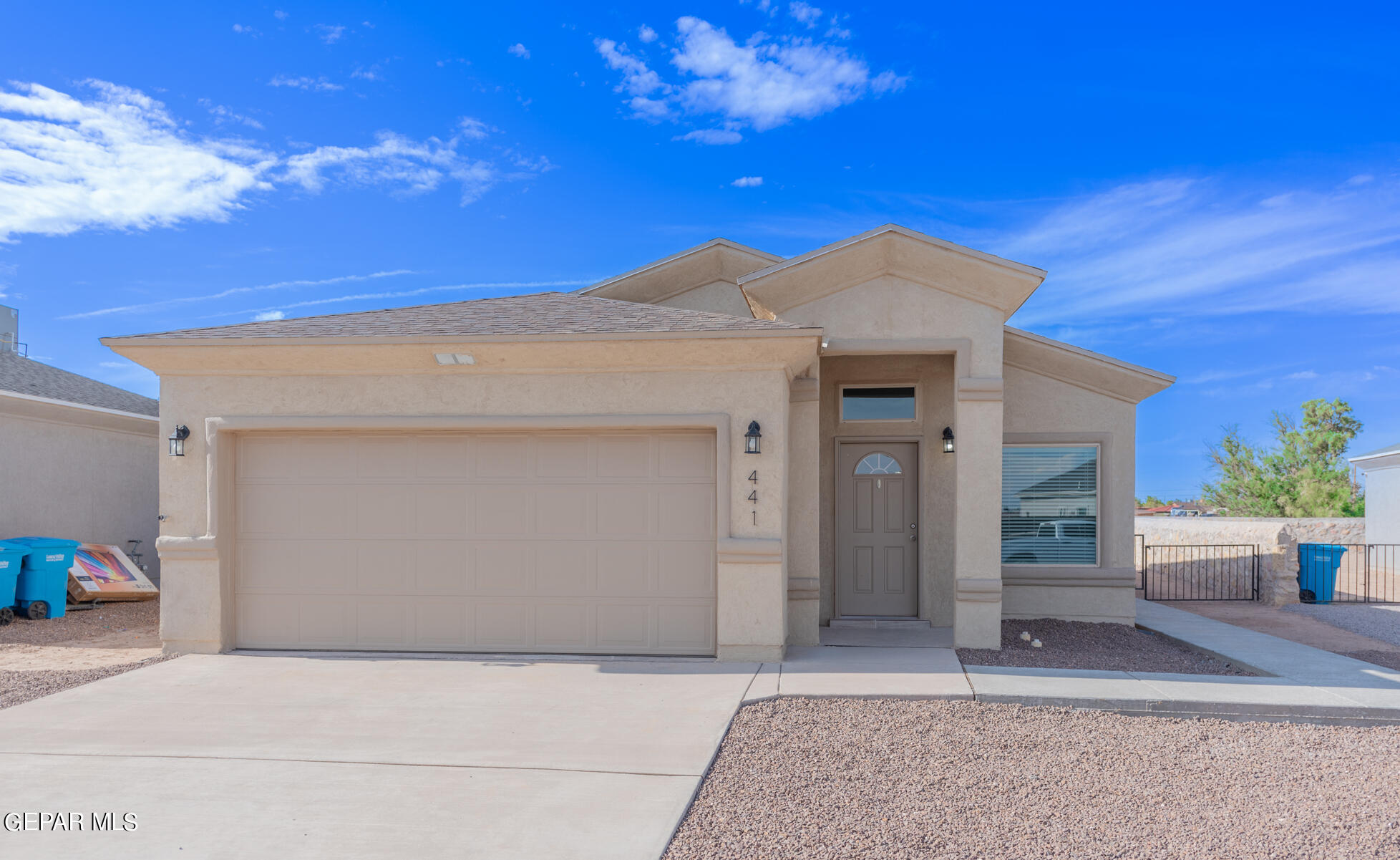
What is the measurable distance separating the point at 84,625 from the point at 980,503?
36.3 ft

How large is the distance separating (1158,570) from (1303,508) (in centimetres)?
1614

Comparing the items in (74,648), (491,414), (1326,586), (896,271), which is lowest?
(1326,586)

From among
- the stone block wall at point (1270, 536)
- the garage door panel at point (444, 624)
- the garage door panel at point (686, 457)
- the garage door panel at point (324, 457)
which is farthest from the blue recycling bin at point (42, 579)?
the stone block wall at point (1270, 536)

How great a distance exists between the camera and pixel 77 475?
46.1 ft

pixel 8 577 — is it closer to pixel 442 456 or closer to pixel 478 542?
pixel 442 456

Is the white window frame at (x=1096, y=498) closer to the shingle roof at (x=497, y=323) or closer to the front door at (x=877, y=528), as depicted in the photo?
the front door at (x=877, y=528)

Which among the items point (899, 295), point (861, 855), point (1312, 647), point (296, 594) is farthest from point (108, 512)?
point (1312, 647)

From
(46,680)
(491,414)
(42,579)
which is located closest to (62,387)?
(42,579)

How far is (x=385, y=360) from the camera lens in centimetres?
861

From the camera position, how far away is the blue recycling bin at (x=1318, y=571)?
15125mm

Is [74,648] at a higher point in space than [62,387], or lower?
lower

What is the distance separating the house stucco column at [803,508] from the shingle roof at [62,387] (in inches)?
456

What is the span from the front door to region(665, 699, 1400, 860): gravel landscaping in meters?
3.80

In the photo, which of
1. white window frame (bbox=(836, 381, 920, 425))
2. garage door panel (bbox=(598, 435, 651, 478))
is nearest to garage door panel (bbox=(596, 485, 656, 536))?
garage door panel (bbox=(598, 435, 651, 478))
